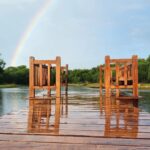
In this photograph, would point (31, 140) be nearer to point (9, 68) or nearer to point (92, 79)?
point (92, 79)

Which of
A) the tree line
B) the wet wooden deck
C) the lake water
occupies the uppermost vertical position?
the tree line

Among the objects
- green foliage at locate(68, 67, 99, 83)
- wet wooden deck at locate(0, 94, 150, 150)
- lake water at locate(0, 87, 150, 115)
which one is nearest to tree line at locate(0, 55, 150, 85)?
green foliage at locate(68, 67, 99, 83)

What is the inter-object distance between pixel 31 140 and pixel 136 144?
1076 millimetres

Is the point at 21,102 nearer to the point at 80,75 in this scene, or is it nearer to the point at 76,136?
the point at 76,136

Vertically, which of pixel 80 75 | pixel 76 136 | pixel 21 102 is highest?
pixel 80 75

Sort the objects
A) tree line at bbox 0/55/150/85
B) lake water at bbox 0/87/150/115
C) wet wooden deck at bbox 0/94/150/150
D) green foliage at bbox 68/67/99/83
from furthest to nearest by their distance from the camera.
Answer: green foliage at bbox 68/67/99/83, tree line at bbox 0/55/150/85, lake water at bbox 0/87/150/115, wet wooden deck at bbox 0/94/150/150

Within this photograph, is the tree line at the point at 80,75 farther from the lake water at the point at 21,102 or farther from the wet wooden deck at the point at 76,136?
the wet wooden deck at the point at 76,136

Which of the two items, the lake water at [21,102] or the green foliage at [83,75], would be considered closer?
the lake water at [21,102]

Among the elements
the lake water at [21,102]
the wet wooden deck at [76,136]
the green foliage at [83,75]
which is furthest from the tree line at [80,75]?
the wet wooden deck at [76,136]

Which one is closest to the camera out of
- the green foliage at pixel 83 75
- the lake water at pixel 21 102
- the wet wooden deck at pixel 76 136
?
the wet wooden deck at pixel 76 136

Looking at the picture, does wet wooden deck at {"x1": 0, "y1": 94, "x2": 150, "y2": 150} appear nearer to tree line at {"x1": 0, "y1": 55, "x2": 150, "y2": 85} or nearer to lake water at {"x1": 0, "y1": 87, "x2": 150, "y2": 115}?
lake water at {"x1": 0, "y1": 87, "x2": 150, "y2": 115}

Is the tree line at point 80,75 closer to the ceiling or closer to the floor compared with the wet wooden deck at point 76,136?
closer to the ceiling

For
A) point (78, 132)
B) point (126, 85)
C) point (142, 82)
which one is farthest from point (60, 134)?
point (142, 82)

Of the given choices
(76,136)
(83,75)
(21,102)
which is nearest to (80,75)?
(83,75)
